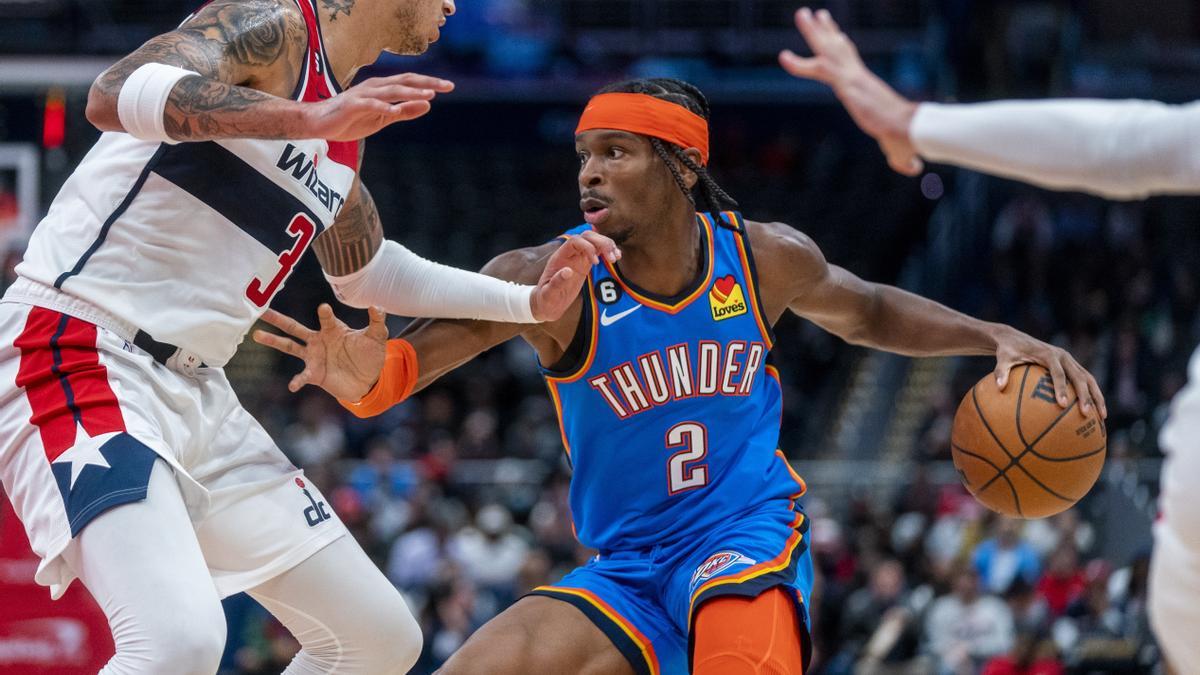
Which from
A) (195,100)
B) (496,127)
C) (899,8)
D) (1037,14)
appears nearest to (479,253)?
(496,127)

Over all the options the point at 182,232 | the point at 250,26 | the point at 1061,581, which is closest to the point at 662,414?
the point at 182,232

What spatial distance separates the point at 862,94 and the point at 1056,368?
199 centimetres

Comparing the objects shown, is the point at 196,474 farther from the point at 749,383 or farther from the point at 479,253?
the point at 479,253

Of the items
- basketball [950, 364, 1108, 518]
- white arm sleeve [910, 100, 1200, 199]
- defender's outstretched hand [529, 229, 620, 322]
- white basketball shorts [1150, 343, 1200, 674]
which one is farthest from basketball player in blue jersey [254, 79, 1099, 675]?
white arm sleeve [910, 100, 1200, 199]

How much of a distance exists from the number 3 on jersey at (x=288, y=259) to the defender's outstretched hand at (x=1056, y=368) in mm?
2423

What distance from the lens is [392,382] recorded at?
4.97 meters

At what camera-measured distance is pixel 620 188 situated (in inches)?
212

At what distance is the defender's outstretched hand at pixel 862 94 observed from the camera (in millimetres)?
3525

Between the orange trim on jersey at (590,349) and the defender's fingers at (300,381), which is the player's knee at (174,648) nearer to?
the defender's fingers at (300,381)

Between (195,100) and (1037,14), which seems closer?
(195,100)

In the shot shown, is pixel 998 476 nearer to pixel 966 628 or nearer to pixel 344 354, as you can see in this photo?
pixel 344 354

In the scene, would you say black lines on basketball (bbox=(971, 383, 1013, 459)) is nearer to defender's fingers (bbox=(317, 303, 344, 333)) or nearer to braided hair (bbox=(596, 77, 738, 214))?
braided hair (bbox=(596, 77, 738, 214))

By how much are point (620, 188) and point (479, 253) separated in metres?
14.2

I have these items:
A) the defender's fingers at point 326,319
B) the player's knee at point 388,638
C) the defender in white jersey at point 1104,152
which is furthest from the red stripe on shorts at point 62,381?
the defender in white jersey at point 1104,152
